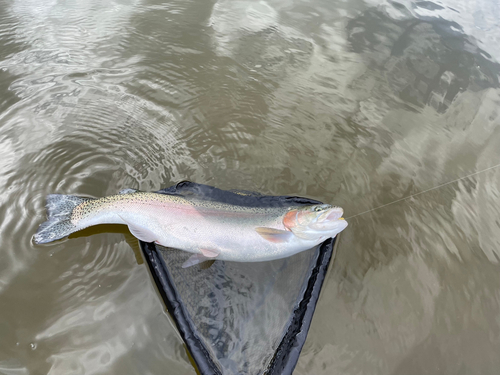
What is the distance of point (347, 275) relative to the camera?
281 cm

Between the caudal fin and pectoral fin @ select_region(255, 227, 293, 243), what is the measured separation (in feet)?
5.31

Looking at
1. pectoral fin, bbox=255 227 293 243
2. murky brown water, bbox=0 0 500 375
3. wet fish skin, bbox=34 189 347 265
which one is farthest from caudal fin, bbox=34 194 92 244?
pectoral fin, bbox=255 227 293 243

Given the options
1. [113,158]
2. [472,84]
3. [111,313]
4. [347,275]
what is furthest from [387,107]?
[111,313]

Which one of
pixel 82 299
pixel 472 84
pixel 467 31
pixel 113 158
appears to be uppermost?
pixel 467 31

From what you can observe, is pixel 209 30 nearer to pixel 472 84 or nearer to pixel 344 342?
pixel 472 84

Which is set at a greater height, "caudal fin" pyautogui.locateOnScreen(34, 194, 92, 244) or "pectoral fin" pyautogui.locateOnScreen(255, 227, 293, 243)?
"pectoral fin" pyautogui.locateOnScreen(255, 227, 293, 243)

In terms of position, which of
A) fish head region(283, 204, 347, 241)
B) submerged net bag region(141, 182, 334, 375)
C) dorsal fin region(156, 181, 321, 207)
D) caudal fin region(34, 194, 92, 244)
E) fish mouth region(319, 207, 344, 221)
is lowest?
caudal fin region(34, 194, 92, 244)

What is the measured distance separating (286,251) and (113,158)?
7.10 ft

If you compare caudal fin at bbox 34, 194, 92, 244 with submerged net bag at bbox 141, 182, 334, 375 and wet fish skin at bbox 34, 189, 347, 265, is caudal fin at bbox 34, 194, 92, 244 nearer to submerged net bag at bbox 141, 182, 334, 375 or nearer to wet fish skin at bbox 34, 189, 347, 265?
wet fish skin at bbox 34, 189, 347, 265

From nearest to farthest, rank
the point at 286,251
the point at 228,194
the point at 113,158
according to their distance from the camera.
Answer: the point at 286,251 → the point at 228,194 → the point at 113,158

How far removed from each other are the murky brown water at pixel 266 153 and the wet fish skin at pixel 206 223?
0.88 feet

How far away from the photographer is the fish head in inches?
99.3

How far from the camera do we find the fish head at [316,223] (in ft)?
8.28

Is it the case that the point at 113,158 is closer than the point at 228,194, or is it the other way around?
the point at 228,194
